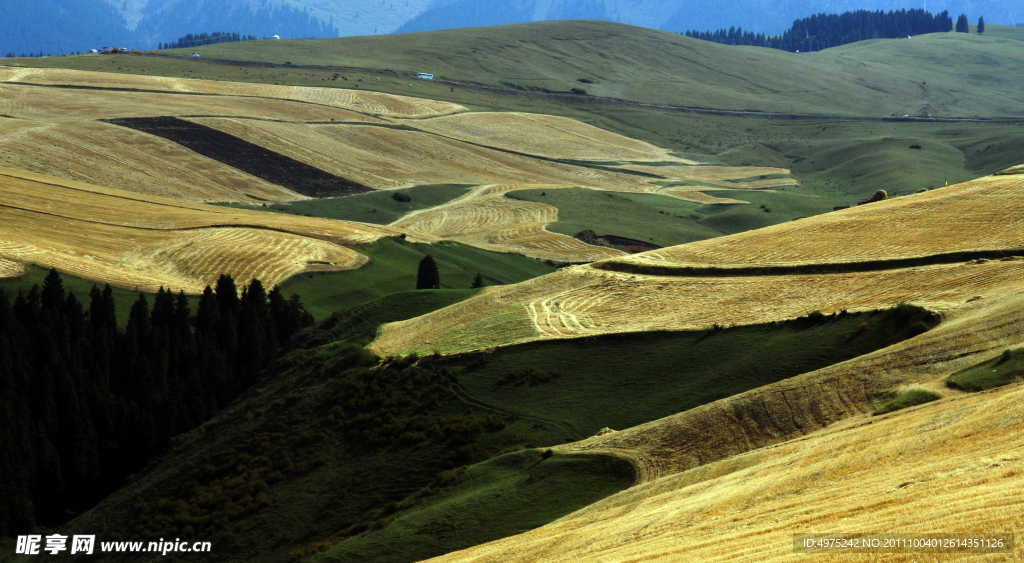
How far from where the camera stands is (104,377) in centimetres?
6369

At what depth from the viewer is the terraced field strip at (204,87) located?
6964 inches

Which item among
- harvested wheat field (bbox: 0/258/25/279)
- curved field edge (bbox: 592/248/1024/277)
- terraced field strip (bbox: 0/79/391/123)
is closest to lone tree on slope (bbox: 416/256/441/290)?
curved field edge (bbox: 592/248/1024/277)

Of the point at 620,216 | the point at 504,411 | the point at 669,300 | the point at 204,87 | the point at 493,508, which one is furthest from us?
the point at 204,87

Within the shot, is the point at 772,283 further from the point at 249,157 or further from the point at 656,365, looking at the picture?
→ the point at 249,157

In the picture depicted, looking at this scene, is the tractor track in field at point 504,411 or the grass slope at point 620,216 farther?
the grass slope at point 620,216

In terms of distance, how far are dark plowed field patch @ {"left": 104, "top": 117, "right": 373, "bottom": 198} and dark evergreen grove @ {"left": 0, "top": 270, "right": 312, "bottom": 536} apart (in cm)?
6199

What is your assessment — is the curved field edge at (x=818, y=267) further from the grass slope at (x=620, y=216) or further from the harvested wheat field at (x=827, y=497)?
the grass slope at (x=620, y=216)

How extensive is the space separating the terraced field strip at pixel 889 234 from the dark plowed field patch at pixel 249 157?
91.3 metres

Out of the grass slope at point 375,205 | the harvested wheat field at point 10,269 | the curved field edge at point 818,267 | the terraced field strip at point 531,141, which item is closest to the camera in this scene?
the curved field edge at point 818,267

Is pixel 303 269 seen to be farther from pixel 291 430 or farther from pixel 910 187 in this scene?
pixel 910 187

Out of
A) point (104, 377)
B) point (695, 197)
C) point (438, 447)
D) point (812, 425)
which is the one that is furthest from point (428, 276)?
point (695, 197)

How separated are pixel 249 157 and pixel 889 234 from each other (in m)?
116

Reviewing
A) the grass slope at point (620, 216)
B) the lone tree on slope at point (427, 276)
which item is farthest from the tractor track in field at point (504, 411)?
the grass slope at point (620, 216)

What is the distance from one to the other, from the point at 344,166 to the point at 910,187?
315ft
